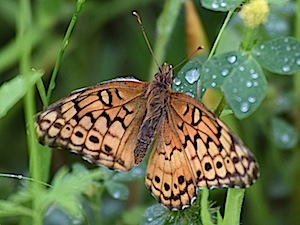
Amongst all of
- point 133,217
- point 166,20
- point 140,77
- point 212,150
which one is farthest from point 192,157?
point 140,77

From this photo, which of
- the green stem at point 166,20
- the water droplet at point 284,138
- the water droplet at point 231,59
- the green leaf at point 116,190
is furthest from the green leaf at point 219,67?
the water droplet at point 284,138

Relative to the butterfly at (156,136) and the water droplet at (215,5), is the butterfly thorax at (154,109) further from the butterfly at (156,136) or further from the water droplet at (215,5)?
the water droplet at (215,5)

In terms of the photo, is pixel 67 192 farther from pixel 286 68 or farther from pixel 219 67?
pixel 286 68

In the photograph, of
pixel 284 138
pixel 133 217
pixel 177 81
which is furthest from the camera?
pixel 284 138

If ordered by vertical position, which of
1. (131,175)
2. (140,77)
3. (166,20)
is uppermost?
(140,77)

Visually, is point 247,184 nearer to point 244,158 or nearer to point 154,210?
point 244,158

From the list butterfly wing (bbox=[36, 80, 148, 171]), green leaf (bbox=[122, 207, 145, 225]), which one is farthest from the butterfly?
green leaf (bbox=[122, 207, 145, 225])
